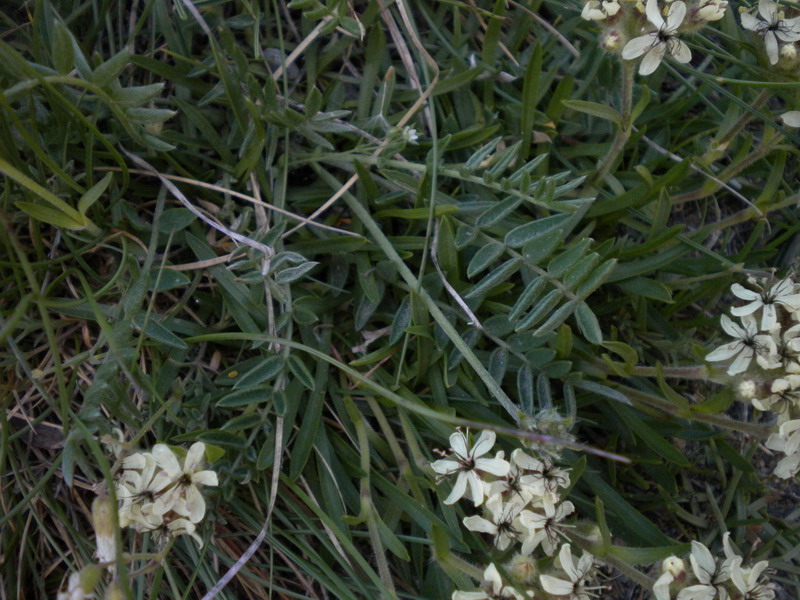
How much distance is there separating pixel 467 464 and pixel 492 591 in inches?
11.5

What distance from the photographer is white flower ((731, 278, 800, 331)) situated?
1.80 metres

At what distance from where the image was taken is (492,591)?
1.65 meters

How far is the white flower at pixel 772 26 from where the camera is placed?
200 centimetres

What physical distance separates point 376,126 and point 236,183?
47 centimetres

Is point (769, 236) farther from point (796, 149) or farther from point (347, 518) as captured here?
point (347, 518)

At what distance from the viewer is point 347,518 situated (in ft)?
6.31

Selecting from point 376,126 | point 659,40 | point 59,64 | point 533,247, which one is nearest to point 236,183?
point 376,126

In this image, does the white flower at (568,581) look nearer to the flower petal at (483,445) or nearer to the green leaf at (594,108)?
the flower petal at (483,445)

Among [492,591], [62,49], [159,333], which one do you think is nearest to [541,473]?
[492,591]

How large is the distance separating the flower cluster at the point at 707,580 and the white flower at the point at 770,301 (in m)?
0.57

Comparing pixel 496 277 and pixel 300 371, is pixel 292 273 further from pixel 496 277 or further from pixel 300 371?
pixel 496 277

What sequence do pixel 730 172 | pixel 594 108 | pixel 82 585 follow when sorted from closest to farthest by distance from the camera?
pixel 82 585 → pixel 594 108 → pixel 730 172

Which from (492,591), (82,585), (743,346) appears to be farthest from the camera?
(743,346)

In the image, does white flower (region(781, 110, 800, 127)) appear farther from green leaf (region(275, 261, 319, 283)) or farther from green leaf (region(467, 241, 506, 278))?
green leaf (region(275, 261, 319, 283))
